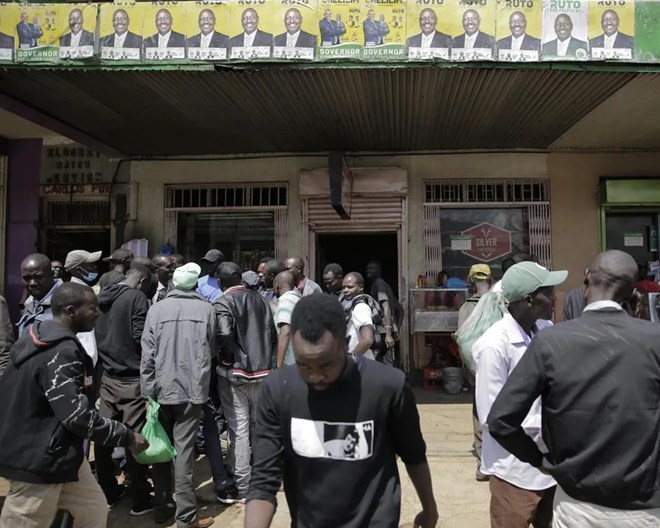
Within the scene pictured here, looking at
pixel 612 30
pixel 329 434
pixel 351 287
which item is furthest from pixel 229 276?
pixel 612 30

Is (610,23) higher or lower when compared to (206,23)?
lower

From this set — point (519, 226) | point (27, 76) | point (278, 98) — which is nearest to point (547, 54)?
point (278, 98)

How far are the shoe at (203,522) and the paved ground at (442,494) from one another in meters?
0.06

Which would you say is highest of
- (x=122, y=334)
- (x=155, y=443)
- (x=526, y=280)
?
(x=526, y=280)

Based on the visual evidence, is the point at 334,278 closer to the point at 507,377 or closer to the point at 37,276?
the point at 37,276

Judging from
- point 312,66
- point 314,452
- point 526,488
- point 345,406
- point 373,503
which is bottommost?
point 526,488

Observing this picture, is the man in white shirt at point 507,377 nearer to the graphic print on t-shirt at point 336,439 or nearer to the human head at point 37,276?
the graphic print on t-shirt at point 336,439

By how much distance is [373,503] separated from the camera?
71.7 inches

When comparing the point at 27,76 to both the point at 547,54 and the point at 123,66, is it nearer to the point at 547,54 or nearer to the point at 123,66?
the point at 123,66

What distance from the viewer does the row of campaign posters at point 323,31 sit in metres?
5.33

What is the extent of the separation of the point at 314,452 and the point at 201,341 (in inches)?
99.0

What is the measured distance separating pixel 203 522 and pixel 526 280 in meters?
3.05


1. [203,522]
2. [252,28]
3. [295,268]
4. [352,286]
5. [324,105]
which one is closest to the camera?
[203,522]

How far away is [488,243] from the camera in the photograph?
8.92 metres
